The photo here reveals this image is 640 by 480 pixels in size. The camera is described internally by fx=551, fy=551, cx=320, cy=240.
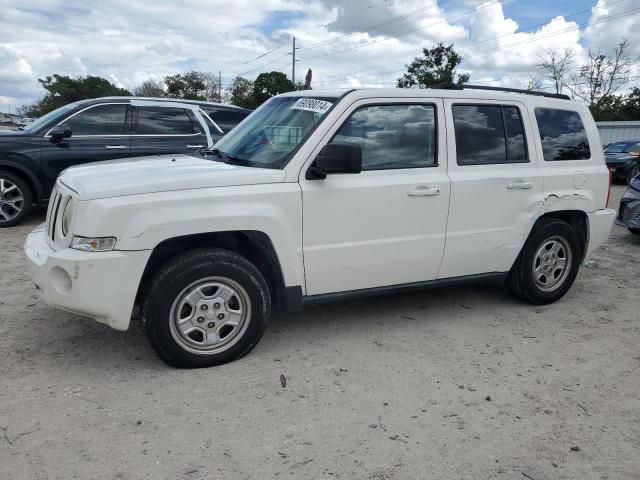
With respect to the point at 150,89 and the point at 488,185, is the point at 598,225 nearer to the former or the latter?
the point at 488,185

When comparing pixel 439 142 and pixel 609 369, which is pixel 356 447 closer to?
pixel 609 369

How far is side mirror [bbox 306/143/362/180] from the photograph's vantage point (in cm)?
358

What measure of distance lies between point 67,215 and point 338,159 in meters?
1.76

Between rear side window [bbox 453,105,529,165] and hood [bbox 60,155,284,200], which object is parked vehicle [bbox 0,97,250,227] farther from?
rear side window [bbox 453,105,529,165]

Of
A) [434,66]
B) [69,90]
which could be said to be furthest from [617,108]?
[69,90]

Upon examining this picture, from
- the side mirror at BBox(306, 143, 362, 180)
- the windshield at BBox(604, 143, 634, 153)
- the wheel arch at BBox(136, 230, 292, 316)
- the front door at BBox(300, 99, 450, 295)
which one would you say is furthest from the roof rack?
the windshield at BBox(604, 143, 634, 153)

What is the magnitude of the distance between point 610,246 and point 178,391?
22.0 ft

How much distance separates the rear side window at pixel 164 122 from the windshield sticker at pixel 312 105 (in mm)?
4472

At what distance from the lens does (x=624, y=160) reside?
16.7 meters

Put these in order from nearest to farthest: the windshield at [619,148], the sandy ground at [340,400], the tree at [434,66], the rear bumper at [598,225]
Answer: the sandy ground at [340,400] → the rear bumper at [598,225] → the windshield at [619,148] → the tree at [434,66]

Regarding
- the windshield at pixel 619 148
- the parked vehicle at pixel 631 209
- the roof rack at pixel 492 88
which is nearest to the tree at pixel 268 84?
the windshield at pixel 619 148

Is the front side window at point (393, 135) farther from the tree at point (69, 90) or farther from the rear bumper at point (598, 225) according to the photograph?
the tree at point (69, 90)

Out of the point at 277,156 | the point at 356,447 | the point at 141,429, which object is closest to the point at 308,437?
the point at 356,447

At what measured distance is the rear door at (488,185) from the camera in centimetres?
433
